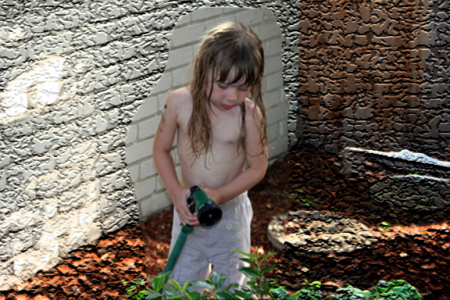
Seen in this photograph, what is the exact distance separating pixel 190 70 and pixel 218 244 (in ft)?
1.79

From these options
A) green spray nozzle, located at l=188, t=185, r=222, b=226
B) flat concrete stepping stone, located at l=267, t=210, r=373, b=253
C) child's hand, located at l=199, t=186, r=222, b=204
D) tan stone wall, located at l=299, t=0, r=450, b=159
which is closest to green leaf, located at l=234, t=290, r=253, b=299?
green spray nozzle, located at l=188, t=185, r=222, b=226

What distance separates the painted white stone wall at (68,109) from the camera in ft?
7.97

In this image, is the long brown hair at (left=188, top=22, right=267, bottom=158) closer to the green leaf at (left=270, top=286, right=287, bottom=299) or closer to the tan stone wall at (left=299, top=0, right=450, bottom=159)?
the green leaf at (left=270, top=286, right=287, bottom=299)

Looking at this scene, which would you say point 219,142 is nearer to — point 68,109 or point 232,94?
point 232,94

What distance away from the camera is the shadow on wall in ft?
5.39

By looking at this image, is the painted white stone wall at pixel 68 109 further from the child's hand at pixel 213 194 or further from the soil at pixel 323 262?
the child's hand at pixel 213 194

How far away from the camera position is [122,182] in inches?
114

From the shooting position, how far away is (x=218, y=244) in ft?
5.82

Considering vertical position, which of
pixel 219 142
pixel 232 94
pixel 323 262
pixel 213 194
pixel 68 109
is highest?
pixel 232 94

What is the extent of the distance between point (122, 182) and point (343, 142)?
124 centimetres

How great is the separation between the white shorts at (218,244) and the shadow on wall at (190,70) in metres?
0.21

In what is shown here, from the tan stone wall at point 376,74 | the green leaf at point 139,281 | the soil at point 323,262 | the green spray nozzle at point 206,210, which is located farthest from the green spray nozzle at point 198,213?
the tan stone wall at point 376,74

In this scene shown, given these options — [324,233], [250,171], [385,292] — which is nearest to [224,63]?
[250,171]

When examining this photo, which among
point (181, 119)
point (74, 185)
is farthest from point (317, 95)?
point (181, 119)
